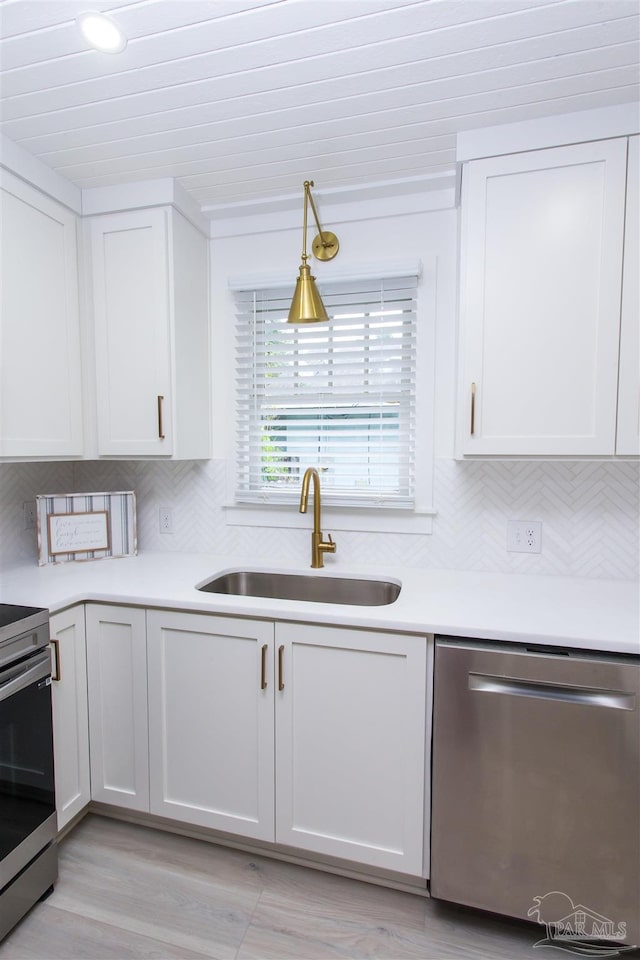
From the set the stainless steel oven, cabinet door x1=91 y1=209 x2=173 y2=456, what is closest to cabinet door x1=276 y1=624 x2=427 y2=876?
the stainless steel oven

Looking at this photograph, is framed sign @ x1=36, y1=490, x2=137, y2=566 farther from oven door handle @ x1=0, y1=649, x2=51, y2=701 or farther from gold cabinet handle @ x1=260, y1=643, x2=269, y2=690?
gold cabinet handle @ x1=260, y1=643, x2=269, y2=690

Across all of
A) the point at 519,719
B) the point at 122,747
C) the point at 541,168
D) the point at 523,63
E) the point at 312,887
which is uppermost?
the point at 523,63

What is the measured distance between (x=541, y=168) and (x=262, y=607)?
164 cm

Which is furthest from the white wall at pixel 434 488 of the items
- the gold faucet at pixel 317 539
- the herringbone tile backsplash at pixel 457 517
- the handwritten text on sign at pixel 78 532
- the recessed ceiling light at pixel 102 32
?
the recessed ceiling light at pixel 102 32

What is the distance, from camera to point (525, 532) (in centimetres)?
184

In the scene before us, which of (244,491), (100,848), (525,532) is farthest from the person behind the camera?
(244,491)

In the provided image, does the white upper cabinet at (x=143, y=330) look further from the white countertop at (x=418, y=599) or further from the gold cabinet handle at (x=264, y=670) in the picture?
the gold cabinet handle at (x=264, y=670)

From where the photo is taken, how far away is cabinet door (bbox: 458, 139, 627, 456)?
1.45 m

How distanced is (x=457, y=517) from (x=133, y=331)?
1522 mm

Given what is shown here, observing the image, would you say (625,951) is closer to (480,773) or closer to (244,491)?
(480,773)

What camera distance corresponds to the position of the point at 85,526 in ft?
6.66

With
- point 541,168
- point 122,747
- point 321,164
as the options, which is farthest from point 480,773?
point 321,164

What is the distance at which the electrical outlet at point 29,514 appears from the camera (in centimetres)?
209

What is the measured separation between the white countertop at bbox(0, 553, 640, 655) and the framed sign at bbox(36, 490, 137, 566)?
63mm
